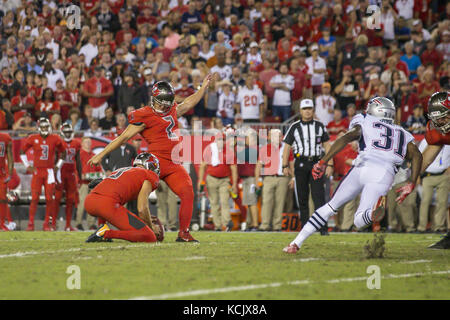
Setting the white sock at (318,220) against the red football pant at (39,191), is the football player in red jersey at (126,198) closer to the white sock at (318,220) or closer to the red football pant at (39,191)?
the white sock at (318,220)

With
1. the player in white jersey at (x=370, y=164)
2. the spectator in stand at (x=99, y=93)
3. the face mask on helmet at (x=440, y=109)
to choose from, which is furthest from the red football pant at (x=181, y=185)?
the spectator in stand at (x=99, y=93)

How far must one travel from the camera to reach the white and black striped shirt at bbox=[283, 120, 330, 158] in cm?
1084

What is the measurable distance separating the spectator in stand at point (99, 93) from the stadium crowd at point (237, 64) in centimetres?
2

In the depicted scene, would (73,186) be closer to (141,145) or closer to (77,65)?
(141,145)

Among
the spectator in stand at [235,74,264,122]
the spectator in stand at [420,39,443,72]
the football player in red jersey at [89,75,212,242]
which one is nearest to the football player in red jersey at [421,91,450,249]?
the football player in red jersey at [89,75,212,242]

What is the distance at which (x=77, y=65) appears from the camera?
17312mm

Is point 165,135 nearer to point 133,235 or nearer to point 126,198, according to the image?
A: point 126,198

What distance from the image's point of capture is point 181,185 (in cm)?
840

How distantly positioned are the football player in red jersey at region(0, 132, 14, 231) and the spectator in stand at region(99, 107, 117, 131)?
3.00 meters

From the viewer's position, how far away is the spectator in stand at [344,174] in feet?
42.3

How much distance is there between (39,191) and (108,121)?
294 centimetres

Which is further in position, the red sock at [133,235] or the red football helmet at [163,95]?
the red football helmet at [163,95]

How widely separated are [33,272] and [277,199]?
25.4 ft
